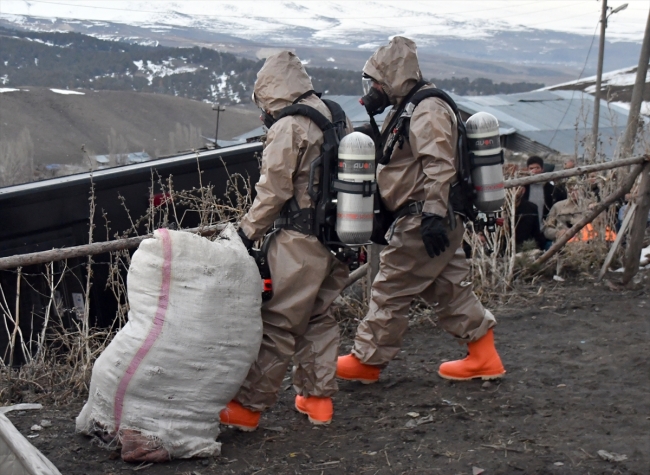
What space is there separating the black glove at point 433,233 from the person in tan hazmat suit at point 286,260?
43cm

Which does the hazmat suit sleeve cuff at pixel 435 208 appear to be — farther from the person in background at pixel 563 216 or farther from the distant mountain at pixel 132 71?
the distant mountain at pixel 132 71

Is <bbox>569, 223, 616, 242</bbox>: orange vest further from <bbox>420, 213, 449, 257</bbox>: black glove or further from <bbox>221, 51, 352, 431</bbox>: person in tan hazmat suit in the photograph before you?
<bbox>221, 51, 352, 431</bbox>: person in tan hazmat suit

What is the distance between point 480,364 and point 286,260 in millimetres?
1379

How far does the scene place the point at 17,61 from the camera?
60.0 meters

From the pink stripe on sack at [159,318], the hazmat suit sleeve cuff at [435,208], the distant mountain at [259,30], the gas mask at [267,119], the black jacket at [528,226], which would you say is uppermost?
the distant mountain at [259,30]

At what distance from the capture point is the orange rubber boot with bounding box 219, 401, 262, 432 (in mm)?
3607

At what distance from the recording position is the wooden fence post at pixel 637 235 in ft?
20.2

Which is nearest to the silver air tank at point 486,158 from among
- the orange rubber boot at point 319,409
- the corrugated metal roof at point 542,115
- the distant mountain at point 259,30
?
the orange rubber boot at point 319,409

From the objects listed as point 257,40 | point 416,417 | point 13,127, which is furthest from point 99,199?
point 257,40

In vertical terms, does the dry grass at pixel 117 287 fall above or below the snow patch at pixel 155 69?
below

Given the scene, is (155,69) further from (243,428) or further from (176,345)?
(176,345)

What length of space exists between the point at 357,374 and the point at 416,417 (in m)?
0.57

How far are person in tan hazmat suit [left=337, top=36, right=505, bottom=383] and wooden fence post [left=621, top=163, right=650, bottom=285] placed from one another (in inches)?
97.8

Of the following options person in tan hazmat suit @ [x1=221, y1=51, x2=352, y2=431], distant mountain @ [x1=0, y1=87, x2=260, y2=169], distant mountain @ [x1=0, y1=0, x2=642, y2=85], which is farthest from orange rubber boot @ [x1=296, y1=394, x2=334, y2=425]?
distant mountain @ [x1=0, y1=0, x2=642, y2=85]
